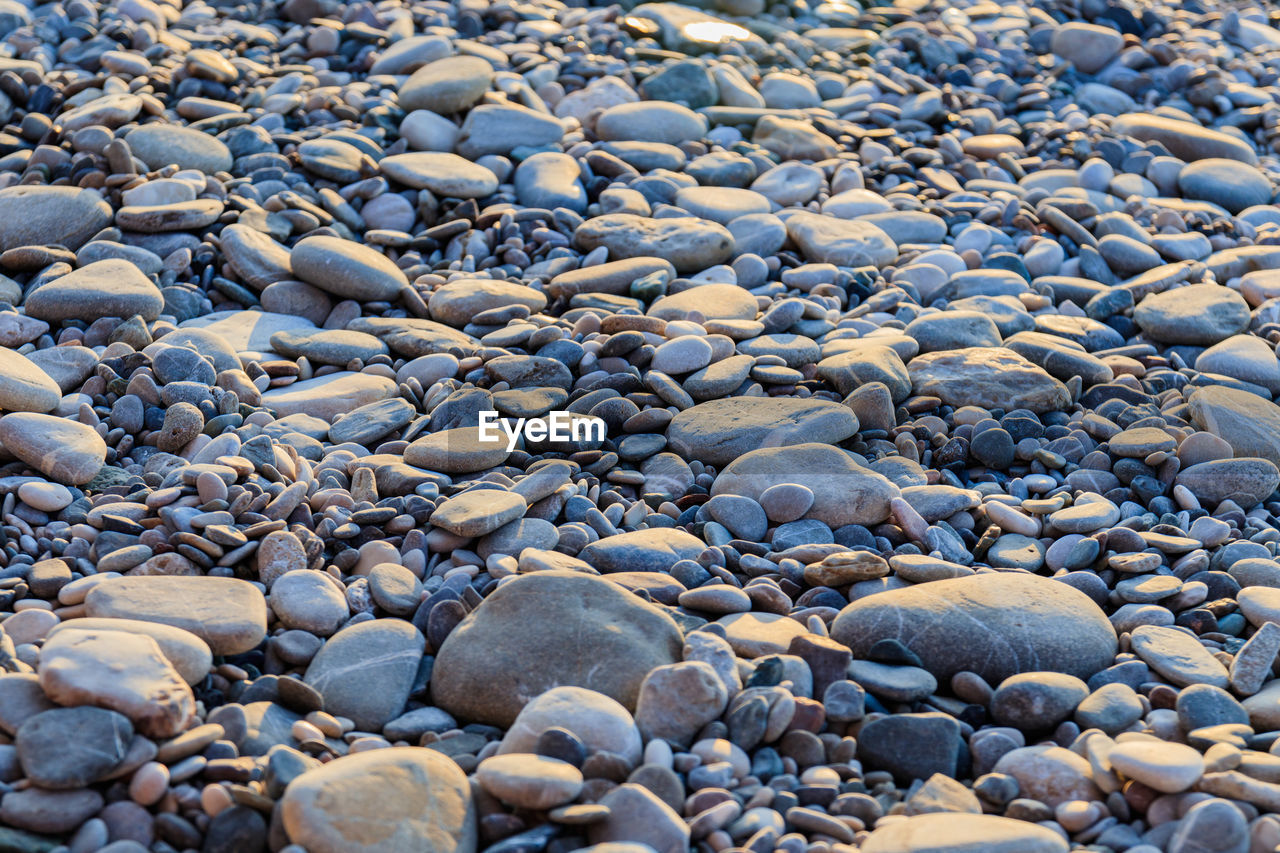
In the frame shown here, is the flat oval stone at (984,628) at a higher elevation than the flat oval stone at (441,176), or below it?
below

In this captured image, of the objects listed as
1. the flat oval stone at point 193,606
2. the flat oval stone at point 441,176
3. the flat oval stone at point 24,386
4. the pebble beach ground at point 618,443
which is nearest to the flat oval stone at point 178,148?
the pebble beach ground at point 618,443

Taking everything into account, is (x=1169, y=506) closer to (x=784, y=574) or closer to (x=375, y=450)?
(x=784, y=574)

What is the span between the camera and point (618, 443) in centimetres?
354

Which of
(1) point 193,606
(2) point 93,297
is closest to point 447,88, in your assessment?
(2) point 93,297

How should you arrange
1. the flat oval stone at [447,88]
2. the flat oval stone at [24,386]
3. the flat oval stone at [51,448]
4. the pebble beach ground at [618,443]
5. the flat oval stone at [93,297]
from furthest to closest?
the flat oval stone at [447,88] → the flat oval stone at [93,297] → the flat oval stone at [24,386] → the flat oval stone at [51,448] → the pebble beach ground at [618,443]

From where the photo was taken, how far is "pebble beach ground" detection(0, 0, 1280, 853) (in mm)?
2203

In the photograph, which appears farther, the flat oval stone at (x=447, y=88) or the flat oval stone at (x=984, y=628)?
the flat oval stone at (x=447, y=88)

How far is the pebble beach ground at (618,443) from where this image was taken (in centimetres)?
220

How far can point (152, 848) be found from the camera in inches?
80.7

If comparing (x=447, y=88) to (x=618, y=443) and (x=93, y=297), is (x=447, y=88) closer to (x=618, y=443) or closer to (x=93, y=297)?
(x=93, y=297)

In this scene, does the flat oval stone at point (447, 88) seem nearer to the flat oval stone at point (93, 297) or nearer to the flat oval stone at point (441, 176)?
the flat oval stone at point (441, 176)

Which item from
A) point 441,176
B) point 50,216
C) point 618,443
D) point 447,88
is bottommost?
point 618,443

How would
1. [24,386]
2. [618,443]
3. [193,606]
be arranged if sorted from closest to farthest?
[193,606] → [24,386] → [618,443]

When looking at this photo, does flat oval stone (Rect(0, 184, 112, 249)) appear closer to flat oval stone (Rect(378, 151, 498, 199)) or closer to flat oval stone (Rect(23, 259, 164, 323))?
flat oval stone (Rect(23, 259, 164, 323))
